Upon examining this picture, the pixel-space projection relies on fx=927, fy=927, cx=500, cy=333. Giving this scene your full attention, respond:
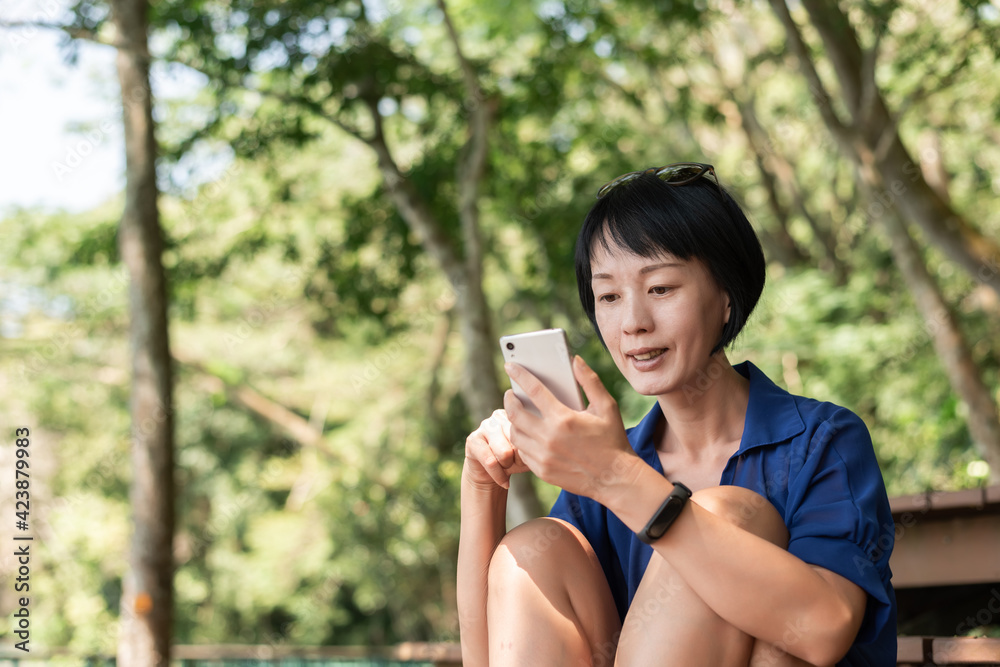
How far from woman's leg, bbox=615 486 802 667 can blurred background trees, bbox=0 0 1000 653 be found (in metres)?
1.26

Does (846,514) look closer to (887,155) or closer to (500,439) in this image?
(500,439)

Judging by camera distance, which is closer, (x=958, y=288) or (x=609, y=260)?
(x=609, y=260)

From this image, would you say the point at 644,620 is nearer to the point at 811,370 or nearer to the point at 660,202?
the point at 660,202

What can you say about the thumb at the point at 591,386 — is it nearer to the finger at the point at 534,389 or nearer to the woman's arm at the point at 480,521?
the finger at the point at 534,389

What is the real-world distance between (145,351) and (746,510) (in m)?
5.43

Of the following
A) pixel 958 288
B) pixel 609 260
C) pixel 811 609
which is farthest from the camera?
pixel 958 288

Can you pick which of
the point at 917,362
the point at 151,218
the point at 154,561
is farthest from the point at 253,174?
the point at 917,362

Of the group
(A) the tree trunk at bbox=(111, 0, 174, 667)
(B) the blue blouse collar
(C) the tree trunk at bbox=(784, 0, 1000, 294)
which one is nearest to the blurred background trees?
(C) the tree trunk at bbox=(784, 0, 1000, 294)

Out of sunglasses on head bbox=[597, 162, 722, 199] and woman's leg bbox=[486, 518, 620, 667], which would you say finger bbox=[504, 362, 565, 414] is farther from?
sunglasses on head bbox=[597, 162, 722, 199]

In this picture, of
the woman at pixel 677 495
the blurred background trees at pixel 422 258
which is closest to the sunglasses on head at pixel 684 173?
the woman at pixel 677 495

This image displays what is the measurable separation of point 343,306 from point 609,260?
7871mm

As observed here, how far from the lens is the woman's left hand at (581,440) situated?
4.24ft

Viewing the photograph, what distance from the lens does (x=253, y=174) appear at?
1062 centimetres

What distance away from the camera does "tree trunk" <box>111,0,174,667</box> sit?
589 centimetres
